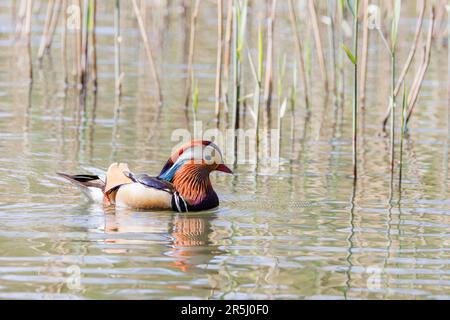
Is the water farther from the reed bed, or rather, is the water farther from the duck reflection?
the reed bed

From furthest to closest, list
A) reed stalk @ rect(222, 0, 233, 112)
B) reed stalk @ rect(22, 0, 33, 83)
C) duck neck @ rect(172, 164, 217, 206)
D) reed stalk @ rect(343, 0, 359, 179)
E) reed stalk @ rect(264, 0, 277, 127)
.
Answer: reed stalk @ rect(22, 0, 33, 83) < reed stalk @ rect(264, 0, 277, 127) < reed stalk @ rect(222, 0, 233, 112) < reed stalk @ rect(343, 0, 359, 179) < duck neck @ rect(172, 164, 217, 206)

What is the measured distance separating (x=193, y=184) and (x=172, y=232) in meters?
0.89

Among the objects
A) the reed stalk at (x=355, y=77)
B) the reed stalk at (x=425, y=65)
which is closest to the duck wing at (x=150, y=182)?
the reed stalk at (x=355, y=77)

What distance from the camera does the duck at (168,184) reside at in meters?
8.42

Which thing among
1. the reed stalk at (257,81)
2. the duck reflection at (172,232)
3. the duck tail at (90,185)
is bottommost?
the duck reflection at (172,232)

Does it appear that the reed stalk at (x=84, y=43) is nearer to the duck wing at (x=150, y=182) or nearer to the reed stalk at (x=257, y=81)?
the reed stalk at (x=257, y=81)

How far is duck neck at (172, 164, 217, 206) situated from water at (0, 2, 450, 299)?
0.14 m

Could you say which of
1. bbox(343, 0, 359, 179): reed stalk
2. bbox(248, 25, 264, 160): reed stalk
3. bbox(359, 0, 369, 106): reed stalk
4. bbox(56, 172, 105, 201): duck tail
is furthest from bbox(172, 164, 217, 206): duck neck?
bbox(359, 0, 369, 106): reed stalk

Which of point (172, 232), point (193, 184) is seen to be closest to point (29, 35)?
point (193, 184)

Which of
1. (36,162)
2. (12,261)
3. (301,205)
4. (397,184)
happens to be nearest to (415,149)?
(397,184)

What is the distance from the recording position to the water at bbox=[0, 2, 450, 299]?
21.2 ft

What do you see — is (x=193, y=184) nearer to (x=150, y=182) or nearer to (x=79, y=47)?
(x=150, y=182)

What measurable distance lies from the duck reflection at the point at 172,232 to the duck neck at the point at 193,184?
14cm

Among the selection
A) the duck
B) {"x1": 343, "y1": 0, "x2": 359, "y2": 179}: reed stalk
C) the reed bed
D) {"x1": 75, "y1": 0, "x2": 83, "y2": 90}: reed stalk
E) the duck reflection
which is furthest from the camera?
{"x1": 75, "y1": 0, "x2": 83, "y2": 90}: reed stalk
